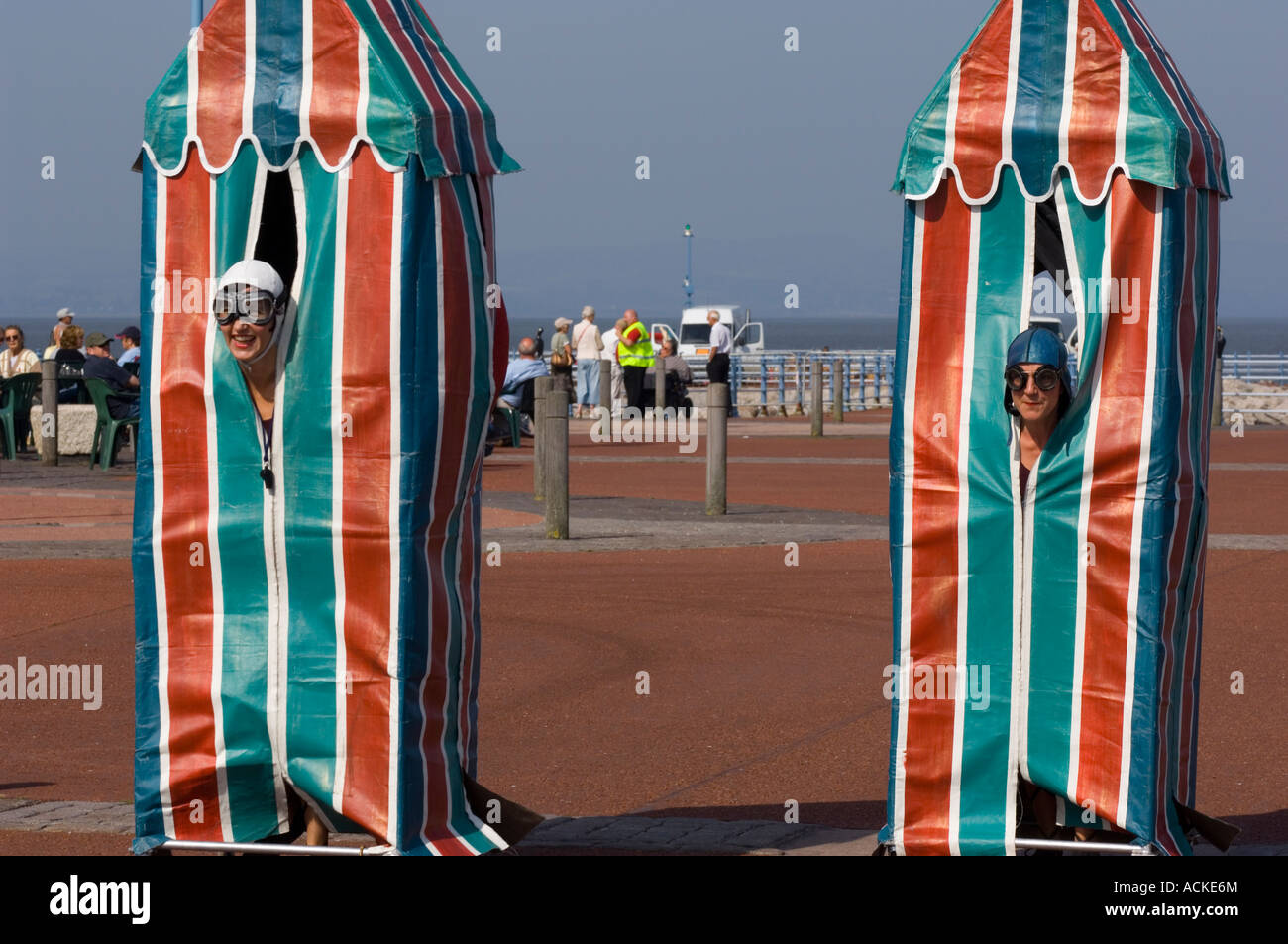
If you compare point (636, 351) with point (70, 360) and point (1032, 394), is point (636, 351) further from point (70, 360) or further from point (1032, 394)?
point (1032, 394)

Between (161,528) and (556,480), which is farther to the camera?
(556,480)

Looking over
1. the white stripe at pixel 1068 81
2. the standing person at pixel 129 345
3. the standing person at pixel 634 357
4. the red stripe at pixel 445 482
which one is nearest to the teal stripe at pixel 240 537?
the red stripe at pixel 445 482

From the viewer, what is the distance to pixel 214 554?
575 centimetres

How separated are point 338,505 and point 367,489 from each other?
0.35 feet

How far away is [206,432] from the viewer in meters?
5.78

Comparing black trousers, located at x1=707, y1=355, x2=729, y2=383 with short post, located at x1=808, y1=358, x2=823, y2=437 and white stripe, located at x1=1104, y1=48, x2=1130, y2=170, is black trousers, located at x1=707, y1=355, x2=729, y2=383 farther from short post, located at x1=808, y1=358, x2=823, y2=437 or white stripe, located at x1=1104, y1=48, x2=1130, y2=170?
white stripe, located at x1=1104, y1=48, x2=1130, y2=170

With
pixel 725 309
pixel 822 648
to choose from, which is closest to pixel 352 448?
pixel 822 648

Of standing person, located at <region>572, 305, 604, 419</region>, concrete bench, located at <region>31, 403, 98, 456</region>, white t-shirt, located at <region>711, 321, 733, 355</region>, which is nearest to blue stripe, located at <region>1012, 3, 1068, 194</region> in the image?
concrete bench, located at <region>31, 403, 98, 456</region>

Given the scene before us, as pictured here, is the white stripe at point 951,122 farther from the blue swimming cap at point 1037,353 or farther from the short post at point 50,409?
the short post at point 50,409

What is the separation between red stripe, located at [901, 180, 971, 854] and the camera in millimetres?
5652

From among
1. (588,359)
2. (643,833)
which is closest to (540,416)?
(643,833)

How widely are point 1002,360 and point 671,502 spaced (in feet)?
38.5

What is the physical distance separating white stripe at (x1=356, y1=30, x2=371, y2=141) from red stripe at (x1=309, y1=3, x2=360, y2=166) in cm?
1

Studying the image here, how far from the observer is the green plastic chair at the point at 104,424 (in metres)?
19.9
